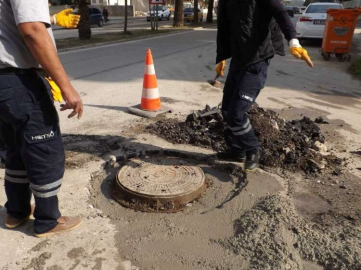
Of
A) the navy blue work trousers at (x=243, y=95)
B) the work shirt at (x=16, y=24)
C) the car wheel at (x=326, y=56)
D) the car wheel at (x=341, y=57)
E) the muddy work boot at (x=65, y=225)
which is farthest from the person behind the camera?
the car wheel at (x=326, y=56)

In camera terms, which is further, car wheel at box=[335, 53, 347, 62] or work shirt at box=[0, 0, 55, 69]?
car wheel at box=[335, 53, 347, 62]

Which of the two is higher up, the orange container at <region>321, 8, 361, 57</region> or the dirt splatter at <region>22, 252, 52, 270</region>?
the orange container at <region>321, 8, 361, 57</region>

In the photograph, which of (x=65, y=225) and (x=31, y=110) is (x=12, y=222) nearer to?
(x=65, y=225)

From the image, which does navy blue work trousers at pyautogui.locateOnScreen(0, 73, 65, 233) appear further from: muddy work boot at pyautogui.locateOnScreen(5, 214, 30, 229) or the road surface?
the road surface

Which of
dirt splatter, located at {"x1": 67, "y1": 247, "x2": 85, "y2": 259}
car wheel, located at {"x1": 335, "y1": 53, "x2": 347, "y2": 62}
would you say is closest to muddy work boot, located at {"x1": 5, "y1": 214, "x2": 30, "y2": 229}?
dirt splatter, located at {"x1": 67, "y1": 247, "x2": 85, "y2": 259}

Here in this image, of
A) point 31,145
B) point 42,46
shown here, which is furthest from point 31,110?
point 42,46

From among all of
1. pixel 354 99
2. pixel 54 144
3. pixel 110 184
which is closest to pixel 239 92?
pixel 110 184

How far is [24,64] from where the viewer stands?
7.02 ft

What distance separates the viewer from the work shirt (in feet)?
6.33

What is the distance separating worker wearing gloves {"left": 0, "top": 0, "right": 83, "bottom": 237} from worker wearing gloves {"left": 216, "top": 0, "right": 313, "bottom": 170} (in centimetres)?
158

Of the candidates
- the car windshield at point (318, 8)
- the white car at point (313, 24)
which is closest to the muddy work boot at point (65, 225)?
the white car at point (313, 24)

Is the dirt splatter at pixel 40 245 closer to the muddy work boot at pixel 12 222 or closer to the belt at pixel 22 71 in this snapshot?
the muddy work boot at pixel 12 222

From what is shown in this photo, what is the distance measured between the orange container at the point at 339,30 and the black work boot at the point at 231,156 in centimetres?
837

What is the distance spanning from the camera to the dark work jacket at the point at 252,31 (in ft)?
10.2
